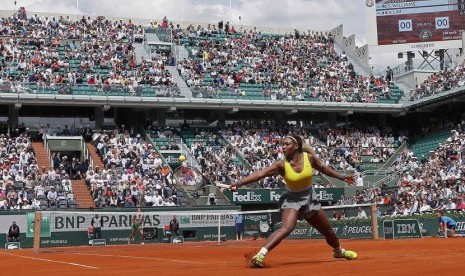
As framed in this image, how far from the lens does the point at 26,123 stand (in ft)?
140

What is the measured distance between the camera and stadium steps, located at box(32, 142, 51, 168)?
38344mm

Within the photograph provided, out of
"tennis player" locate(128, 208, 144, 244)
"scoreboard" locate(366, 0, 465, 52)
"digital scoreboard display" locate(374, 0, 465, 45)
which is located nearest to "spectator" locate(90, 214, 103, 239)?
"tennis player" locate(128, 208, 144, 244)

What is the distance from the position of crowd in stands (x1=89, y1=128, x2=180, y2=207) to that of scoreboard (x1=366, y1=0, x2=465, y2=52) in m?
19.3

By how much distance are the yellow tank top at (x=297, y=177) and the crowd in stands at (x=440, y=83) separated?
1360 inches

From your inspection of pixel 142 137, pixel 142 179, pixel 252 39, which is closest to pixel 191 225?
pixel 142 179

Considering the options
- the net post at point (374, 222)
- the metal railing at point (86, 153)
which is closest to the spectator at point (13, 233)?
the metal railing at point (86, 153)

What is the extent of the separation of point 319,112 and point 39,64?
1845 centimetres

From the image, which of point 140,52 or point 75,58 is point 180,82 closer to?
point 140,52

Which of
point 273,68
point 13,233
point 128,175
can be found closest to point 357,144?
point 273,68

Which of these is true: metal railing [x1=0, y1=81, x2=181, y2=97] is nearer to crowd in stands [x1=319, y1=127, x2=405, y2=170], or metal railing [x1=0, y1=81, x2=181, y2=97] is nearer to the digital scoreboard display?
crowd in stands [x1=319, y1=127, x2=405, y2=170]

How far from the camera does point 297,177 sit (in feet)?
35.6

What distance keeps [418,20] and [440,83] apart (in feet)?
19.7

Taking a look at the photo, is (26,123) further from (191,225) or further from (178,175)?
(191,225)

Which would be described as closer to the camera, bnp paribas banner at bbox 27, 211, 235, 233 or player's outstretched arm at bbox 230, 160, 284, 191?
player's outstretched arm at bbox 230, 160, 284, 191
